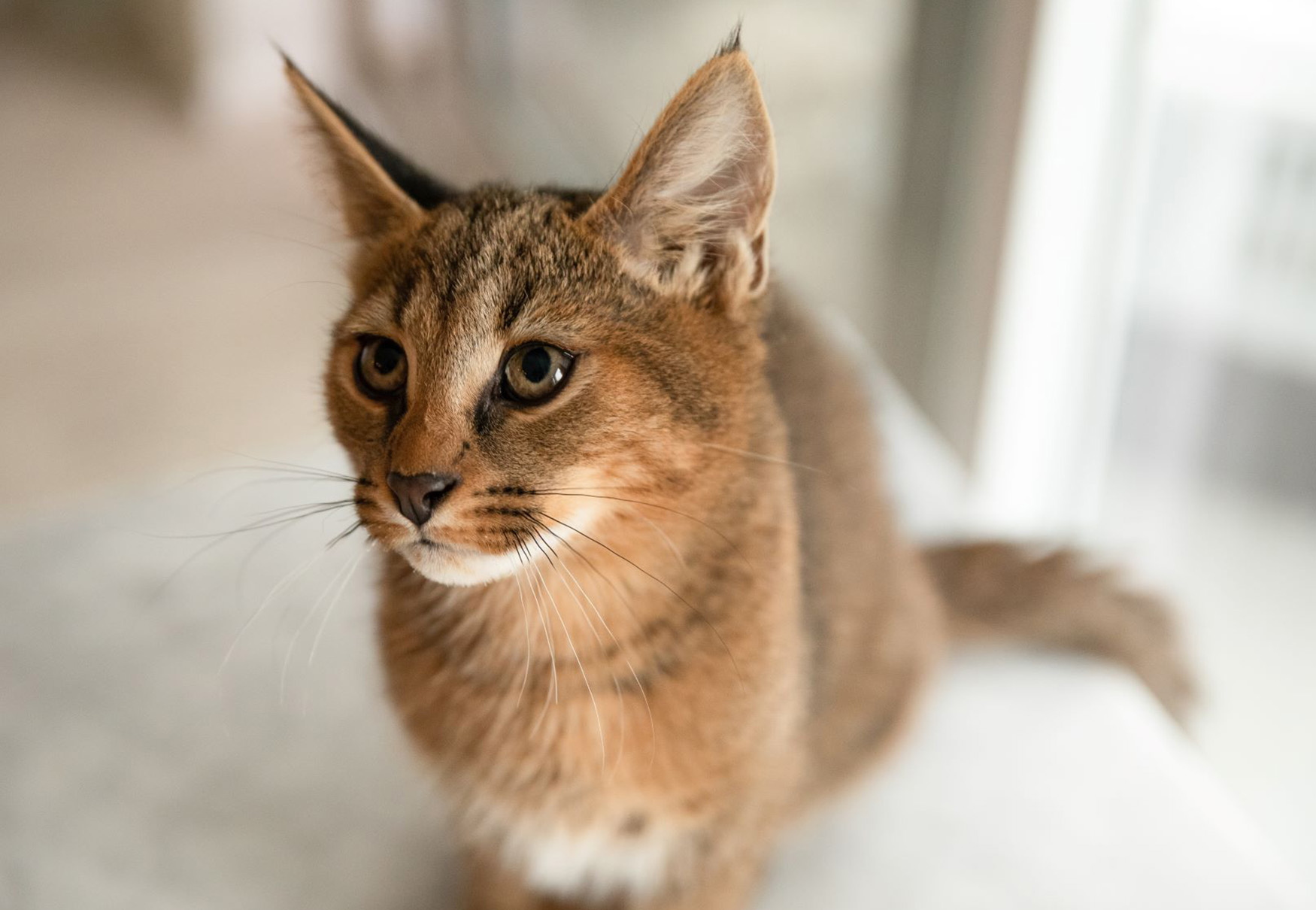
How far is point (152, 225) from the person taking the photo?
294 centimetres

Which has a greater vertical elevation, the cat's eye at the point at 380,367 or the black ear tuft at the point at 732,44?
the black ear tuft at the point at 732,44

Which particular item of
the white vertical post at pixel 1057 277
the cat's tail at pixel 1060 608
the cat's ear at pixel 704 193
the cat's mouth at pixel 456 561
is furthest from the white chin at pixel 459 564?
the white vertical post at pixel 1057 277

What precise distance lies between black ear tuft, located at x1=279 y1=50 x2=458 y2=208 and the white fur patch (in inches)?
22.9

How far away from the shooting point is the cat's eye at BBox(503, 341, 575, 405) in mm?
908

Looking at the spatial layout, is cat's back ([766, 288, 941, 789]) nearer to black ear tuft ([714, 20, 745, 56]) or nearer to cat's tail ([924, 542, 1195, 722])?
cat's tail ([924, 542, 1195, 722])

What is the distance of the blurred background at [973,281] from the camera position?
1611 millimetres

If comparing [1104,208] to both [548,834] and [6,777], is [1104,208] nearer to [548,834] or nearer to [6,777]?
[548,834]

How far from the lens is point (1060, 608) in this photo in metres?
1.50

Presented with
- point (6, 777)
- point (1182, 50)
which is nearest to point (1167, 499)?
point (1182, 50)

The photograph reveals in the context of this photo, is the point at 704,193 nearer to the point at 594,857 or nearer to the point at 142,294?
the point at 594,857

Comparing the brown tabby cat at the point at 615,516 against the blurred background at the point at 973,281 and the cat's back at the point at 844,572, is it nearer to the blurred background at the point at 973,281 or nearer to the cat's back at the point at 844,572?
the cat's back at the point at 844,572

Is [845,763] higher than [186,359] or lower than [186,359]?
lower

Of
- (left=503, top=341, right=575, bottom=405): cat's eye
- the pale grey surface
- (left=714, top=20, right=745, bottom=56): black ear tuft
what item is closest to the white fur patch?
the pale grey surface

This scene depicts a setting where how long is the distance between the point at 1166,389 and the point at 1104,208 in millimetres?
300
